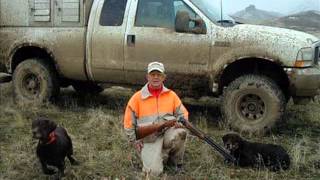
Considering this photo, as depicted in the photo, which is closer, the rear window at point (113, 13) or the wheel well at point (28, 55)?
the rear window at point (113, 13)

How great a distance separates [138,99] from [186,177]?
0.87 meters

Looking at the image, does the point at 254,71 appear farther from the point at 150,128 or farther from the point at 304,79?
the point at 150,128

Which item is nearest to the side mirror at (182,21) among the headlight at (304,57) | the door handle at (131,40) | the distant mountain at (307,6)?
the door handle at (131,40)

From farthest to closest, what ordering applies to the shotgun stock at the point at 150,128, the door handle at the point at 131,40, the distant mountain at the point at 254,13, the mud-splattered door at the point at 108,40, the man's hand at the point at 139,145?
the distant mountain at the point at 254,13
the mud-splattered door at the point at 108,40
the door handle at the point at 131,40
the man's hand at the point at 139,145
the shotgun stock at the point at 150,128

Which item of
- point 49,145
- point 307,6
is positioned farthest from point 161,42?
point 307,6

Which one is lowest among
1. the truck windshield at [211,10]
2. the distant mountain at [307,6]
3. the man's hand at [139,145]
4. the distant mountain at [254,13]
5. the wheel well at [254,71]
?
the man's hand at [139,145]

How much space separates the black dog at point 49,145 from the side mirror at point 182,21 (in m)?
2.45

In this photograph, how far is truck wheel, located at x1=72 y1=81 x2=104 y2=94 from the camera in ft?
29.6

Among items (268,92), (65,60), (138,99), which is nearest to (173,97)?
(138,99)

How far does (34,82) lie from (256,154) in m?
4.32

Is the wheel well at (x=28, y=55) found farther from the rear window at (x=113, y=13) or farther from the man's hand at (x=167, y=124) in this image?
the man's hand at (x=167, y=124)

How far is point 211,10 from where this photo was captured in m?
7.21

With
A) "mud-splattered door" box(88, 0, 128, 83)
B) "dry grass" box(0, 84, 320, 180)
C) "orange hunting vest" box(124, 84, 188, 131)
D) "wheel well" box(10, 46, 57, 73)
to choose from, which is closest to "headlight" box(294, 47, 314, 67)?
"dry grass" box(0, 84, 320, 180)

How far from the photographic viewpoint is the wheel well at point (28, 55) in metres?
8.24
